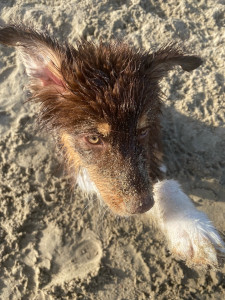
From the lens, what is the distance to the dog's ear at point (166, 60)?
8.83 feet

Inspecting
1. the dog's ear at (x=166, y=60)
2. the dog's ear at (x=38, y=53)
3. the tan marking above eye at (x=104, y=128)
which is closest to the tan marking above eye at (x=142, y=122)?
the tan marking above eye at (x=104, y=128)

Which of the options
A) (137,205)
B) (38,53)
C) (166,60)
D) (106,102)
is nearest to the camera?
(106,102)

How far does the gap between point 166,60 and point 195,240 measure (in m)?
1.69

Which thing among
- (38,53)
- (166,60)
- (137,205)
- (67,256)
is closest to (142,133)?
(137,205)

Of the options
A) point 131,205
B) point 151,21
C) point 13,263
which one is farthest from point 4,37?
point 151,21

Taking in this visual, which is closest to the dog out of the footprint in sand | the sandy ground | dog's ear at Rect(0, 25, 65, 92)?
dog's ear at Rect(0, 25, 65, 92)

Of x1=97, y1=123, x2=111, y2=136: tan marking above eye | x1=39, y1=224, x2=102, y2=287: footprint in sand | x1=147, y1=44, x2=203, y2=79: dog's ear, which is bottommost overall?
x1=39, y1=224, x2=102, y2=287: footprint in sand

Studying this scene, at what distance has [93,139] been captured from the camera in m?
2.54

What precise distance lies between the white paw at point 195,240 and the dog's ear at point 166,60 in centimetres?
149

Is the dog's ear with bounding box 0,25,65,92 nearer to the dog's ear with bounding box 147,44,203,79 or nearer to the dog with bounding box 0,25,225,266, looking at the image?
the dog with bounding box 0,25,225,266

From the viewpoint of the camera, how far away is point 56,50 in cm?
250

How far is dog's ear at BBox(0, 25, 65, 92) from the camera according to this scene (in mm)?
2328

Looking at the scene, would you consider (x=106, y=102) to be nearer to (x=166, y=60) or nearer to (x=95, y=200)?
(x=166, y=60)

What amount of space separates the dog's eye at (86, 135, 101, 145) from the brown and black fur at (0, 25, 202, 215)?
0.7 inches
